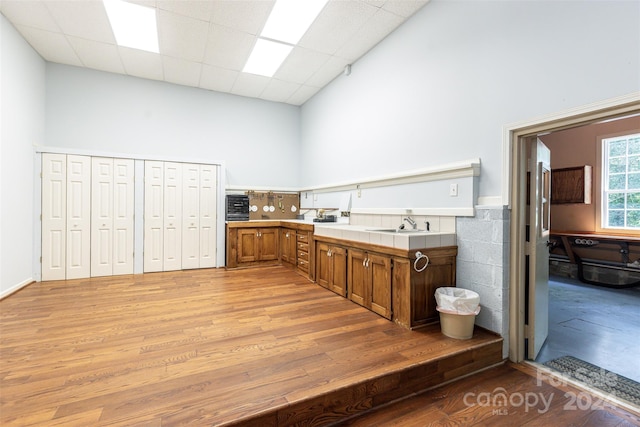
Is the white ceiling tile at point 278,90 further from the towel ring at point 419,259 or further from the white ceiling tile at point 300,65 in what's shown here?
the towel ring at point 419,259

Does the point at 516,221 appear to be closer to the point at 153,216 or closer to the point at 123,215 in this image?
the point at 153,216

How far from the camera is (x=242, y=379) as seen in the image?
6.19 ft

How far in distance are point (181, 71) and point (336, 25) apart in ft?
9.09

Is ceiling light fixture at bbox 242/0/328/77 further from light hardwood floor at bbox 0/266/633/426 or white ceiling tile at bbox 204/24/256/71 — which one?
light hardwood floor at bbox 0/266/633/426

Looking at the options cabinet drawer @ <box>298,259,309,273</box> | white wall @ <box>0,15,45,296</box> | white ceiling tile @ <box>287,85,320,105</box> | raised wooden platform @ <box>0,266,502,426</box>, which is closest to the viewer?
raised wooden platform @ <box>0,266,502,426</box>

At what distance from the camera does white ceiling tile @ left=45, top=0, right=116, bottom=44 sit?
3312mm

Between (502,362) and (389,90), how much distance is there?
3179mm

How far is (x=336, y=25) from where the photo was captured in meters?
3.64

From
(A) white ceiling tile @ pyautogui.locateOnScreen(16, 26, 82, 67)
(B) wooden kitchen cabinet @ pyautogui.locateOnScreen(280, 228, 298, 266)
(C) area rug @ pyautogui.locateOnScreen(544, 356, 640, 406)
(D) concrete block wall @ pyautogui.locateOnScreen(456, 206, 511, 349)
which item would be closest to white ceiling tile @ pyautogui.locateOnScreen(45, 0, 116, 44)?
(A) white ceiling tile @ pyautogui.locateOnScreen(16, 26, 82, 67)

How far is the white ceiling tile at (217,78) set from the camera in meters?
4.85

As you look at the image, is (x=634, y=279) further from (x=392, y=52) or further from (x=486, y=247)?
(x=392, y=52)

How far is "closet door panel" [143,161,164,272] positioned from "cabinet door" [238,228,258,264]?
1.27 m

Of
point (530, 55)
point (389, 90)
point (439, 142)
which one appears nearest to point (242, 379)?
point (439, 142)

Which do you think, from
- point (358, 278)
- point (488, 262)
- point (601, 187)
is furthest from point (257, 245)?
point (601, 187)
